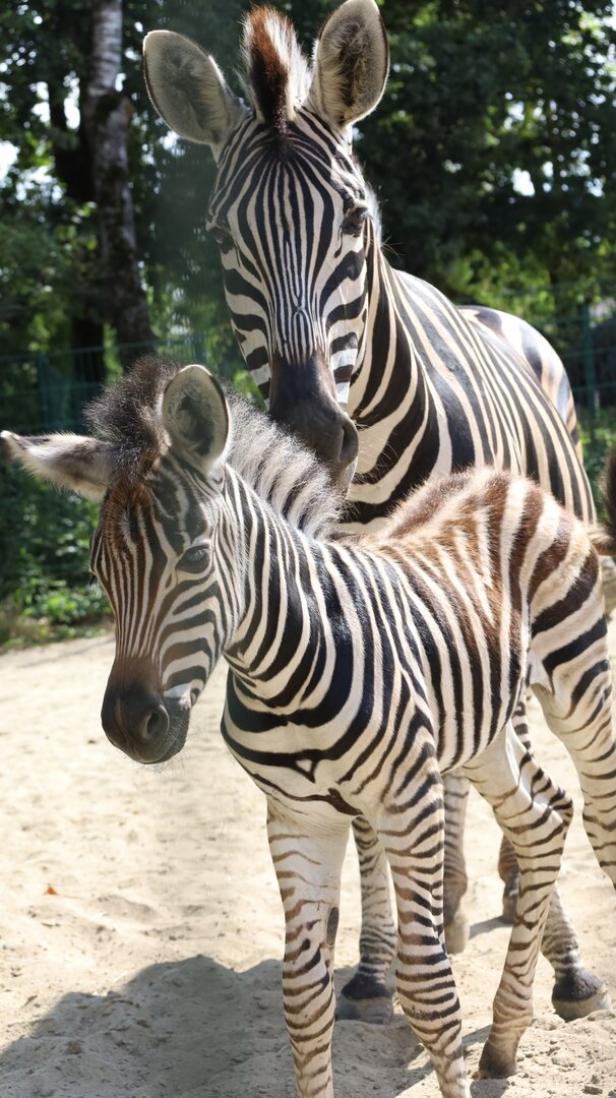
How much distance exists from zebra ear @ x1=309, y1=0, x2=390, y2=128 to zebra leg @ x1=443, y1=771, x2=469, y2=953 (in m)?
2.56

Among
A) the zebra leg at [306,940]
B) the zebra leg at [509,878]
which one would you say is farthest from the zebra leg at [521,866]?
the zebra leg at [509,878]

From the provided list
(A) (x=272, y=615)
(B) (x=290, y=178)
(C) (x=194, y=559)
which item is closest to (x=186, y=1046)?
(A) (x=272, y=615)

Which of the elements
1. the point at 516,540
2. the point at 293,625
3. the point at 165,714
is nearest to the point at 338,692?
the point at 293,625

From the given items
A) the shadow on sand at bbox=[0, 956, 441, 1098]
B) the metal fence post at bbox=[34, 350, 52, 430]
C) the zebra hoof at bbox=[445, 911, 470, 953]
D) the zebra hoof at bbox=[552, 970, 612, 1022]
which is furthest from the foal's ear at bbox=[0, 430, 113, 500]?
the metal fence post at bbox=[34, 350, 52, 430]

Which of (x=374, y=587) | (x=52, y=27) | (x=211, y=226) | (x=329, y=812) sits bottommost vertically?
(x=329, y=812)

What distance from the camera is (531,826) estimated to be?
4.11 meters

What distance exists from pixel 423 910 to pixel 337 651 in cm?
71

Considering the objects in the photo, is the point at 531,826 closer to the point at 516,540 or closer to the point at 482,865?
the point at 516,540

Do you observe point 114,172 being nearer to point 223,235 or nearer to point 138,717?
point 223,235

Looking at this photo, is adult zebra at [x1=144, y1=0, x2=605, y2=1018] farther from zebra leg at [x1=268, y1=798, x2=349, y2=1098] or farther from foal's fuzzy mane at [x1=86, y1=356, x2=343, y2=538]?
zebra leg at [x1=268, y1=798, x2=349, y2=1098]

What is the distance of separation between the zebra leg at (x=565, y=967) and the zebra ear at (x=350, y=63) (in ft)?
7.02

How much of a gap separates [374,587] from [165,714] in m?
0.94

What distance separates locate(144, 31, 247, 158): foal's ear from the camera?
424cm

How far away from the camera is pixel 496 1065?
4.00m
